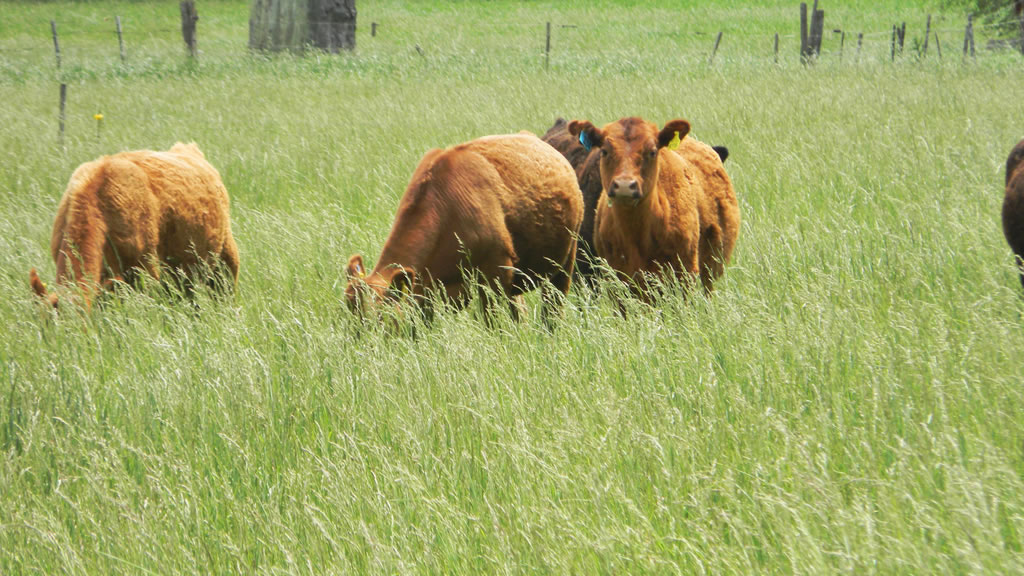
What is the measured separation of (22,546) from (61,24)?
40.7 metres

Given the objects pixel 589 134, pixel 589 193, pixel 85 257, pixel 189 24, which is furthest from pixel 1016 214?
pixel 189 24

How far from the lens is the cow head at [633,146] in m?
5.19

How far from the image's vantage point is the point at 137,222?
5578 mm

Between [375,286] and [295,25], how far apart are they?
20365 mm

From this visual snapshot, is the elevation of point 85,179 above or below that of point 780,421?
above

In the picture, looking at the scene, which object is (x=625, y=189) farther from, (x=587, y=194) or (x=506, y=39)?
(x=506, y=39)

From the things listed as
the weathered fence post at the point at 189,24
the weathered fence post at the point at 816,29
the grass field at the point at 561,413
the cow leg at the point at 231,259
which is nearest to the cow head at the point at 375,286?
the grass field at the point at 561,413

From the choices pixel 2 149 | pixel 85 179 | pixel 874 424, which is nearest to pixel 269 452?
pixel 874 424

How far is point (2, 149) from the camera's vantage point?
10.6 metres

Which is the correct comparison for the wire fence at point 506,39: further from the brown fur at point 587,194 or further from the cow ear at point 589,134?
the cow ear at point 589,134

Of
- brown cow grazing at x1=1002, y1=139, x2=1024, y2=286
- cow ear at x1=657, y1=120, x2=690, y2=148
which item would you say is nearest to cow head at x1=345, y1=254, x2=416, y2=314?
cow ear at x1=657, y1=120, x2=690, y2=148

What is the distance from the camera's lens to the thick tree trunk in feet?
76.4

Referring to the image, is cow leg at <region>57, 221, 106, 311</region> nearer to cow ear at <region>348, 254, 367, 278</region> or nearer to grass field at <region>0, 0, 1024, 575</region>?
grass field at <region>0, 0, 1024, 575</region>

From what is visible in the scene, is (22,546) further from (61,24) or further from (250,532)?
(61,24)
